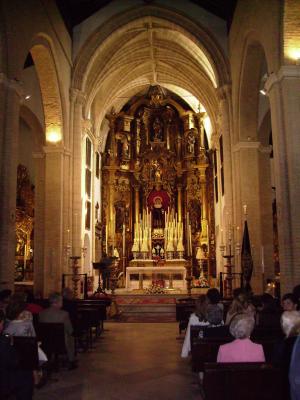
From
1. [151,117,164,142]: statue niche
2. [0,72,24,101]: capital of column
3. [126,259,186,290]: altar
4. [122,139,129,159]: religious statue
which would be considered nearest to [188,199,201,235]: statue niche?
[151,117,164,142]: statue niche

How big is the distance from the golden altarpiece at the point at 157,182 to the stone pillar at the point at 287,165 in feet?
48.6

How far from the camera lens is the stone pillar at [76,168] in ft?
59.6

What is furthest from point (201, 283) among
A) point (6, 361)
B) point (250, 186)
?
point (6, 361)

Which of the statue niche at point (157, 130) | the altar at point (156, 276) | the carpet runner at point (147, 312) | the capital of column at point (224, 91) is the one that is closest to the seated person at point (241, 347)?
the carpet runner at point (147, 312)

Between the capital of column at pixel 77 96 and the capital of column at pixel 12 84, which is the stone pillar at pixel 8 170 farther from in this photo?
the capital of column at pixel 77 96

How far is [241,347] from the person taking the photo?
3.86 m

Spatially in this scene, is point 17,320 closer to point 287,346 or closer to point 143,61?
point 287,346

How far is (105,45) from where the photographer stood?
19.5 meters

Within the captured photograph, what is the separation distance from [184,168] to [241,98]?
36.9ft

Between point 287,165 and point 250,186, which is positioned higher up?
point 250,186

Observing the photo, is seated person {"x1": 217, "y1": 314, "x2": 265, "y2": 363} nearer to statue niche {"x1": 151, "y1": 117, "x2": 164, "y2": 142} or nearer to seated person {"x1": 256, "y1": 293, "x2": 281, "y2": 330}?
seated person {"x1": 256, "y1": 293, "x2": 281, "y2": 330}

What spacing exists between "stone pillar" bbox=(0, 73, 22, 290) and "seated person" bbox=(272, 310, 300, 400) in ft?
27.1

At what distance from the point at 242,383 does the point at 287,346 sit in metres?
0.48

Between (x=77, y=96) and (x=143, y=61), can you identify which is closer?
(x=77, y=96)
